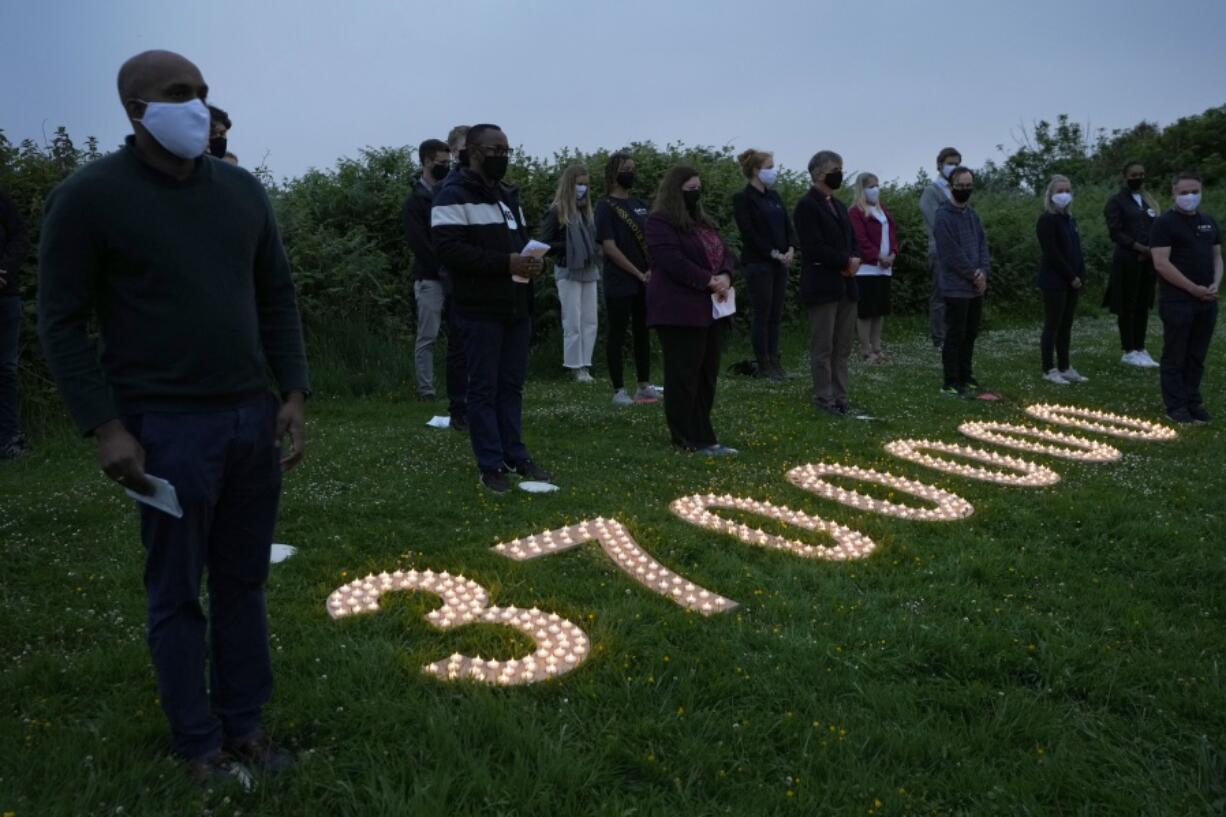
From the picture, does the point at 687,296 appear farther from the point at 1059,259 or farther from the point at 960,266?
the point at 1059,259

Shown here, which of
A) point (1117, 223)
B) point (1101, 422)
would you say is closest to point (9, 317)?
point (1101, 422)

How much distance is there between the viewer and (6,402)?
9.11m

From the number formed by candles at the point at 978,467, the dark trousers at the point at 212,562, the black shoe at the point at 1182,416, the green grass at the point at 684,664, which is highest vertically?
the dark trousers at the point at 212,562

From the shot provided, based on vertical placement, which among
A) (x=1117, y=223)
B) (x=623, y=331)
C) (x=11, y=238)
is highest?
(x=1117, y=223)

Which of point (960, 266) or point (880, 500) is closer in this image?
point (880, 500)

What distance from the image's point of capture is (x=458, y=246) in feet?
23.2

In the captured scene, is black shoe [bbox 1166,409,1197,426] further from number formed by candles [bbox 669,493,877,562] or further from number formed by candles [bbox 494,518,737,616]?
number formed by candles [bbox 494,518,737,616]

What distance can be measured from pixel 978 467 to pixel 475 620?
16.0ft

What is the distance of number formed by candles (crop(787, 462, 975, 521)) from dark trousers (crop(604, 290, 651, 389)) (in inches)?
129

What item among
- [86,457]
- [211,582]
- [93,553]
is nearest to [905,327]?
[86,457]

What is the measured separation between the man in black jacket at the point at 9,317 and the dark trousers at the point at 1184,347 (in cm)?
988

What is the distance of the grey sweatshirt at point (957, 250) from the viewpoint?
35.8 ft

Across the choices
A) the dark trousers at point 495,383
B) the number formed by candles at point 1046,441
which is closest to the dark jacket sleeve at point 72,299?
the dark trousers at point 495,383

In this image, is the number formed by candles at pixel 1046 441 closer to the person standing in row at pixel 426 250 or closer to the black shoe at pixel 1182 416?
the black shoe at pixel 1182 416
